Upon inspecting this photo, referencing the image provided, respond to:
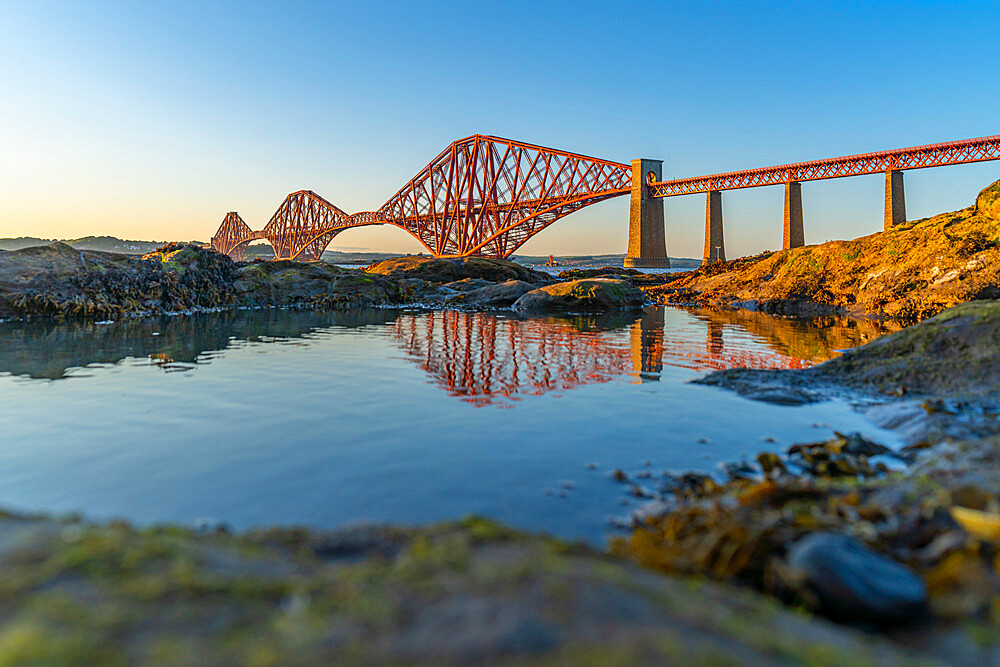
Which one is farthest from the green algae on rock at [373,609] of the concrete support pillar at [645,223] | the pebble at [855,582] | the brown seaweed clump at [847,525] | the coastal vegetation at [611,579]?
the concrete support pillar at [645,223]

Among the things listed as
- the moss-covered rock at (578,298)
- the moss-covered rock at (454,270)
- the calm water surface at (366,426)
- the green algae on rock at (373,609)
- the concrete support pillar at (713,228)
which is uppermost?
the concrete support pillar at (713,228)

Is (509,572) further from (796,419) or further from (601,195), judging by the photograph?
(601,195)

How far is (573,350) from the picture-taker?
933 centimetres

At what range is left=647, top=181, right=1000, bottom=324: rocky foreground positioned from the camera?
12.9 metres

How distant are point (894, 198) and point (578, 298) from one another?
3424 centimetres

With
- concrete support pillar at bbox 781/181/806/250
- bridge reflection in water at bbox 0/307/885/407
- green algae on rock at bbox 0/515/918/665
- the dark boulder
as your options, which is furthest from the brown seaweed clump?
concrete support pillar at bbox 781/181/806/250

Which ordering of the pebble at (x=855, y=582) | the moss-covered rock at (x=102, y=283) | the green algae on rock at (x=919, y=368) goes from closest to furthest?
the pebble at (x=855, y=582) → the green algae on rock at (x=919, y=368) → the moss-covered rock at (x=102, y=283)

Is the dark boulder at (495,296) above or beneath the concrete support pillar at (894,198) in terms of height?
beneath

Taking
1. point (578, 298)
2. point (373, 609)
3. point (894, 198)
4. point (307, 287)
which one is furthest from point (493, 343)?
point (894, 198)

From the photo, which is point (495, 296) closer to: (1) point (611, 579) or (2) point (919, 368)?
(2) point (919, 368)

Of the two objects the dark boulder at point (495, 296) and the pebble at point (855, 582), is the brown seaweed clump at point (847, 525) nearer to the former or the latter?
the pebble at point (855, 582)

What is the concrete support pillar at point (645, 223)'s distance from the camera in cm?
5281

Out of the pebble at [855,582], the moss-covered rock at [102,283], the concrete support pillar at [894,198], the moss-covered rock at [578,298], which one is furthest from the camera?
the concrete support pillar at [894,198]

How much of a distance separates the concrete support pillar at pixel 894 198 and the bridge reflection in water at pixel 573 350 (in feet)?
108
